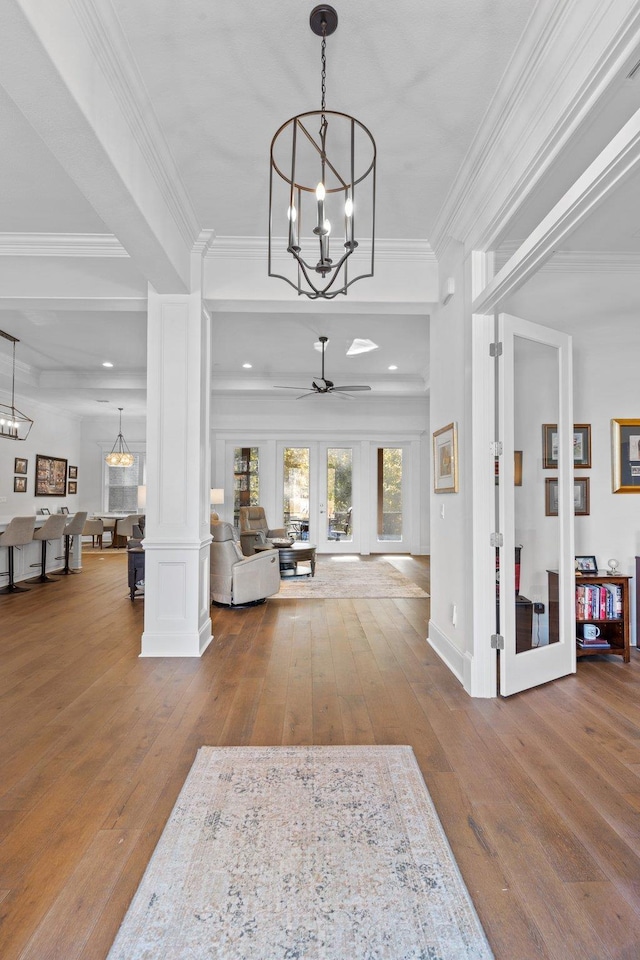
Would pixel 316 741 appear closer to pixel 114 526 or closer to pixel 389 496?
pixel 389 496

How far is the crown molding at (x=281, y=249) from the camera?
13.3 feet

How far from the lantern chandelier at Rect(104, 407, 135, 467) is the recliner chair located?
309 centimetres

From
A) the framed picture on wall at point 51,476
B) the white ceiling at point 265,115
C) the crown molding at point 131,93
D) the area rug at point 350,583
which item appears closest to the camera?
the crown molding at point 131,93

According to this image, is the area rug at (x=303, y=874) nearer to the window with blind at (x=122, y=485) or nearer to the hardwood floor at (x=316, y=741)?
the hardwood floor at (x=316, y=741)

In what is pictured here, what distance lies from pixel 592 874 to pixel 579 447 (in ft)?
10.6

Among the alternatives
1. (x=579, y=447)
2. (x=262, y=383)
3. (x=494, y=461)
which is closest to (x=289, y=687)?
(x=494, y=461)

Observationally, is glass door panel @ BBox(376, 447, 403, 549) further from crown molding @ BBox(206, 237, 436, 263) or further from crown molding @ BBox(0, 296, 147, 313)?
crown molding @ BBox(0, 296, 147, 313)

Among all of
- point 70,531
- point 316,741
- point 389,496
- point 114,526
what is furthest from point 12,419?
point 316,741

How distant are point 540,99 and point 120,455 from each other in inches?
408

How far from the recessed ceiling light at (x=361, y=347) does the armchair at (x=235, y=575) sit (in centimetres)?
302

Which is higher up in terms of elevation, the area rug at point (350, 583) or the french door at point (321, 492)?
the french door at point (321, 492)

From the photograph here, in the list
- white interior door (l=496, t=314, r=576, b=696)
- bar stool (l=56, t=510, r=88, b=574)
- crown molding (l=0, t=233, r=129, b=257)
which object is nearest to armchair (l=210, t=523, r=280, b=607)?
crown molding (l=0, t=233, r=129, b=257)

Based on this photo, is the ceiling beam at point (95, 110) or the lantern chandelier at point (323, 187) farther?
the lantern chandelier at point (323, 187)

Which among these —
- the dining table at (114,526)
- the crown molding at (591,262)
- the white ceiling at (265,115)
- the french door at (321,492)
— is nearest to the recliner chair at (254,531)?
the french door at (321,492)
